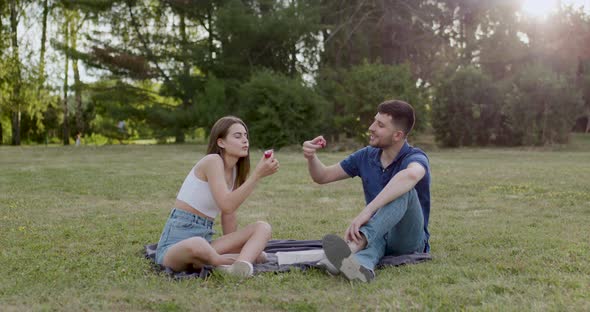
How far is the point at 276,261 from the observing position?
4.65 meters

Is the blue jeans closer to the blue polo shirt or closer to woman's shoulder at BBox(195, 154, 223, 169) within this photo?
the blue polo shirt

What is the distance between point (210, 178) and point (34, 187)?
705 cm

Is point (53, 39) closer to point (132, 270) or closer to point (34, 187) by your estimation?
point (34, 187)

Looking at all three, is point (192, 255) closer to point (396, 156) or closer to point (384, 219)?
point (384, 219)

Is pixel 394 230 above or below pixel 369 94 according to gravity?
below

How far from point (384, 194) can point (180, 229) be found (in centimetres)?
147

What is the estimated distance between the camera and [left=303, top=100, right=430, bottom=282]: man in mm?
4074

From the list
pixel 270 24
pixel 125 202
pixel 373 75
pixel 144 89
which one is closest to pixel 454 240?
pixel 125 202

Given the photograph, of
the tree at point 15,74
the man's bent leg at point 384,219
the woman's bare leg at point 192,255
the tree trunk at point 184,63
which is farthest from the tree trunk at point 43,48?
the man's bent leg at point 384,219

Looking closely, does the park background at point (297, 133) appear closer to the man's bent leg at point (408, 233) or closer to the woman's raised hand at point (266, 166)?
the man's bent leg at point (408, 233)

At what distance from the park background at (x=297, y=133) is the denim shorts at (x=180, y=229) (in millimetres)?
273

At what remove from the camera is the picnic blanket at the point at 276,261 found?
13.9ft

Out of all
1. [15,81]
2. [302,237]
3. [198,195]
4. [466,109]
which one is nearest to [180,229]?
[198,195]

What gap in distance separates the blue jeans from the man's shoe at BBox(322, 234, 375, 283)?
0.27 feet
